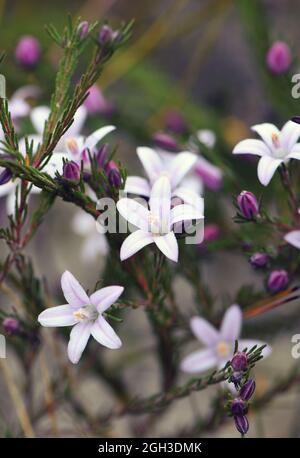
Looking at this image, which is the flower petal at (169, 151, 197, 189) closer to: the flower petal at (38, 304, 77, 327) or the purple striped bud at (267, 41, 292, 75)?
the flower petal at (38, 304, 77, 327)

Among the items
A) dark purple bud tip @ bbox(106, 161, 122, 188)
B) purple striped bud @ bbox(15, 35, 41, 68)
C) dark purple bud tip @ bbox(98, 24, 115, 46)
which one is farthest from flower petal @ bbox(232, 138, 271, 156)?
purple striped bud @ bbox(15, 35, 41, 68)

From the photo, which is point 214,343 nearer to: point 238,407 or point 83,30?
point 238,407

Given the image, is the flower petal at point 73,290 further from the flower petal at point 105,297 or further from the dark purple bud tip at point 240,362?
the dark purple bud tip at point 240,362

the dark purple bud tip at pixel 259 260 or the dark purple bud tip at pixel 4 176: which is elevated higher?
the dark purple bud tip at pixel 4 176

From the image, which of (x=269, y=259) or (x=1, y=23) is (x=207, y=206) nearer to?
(x=269, y=259)

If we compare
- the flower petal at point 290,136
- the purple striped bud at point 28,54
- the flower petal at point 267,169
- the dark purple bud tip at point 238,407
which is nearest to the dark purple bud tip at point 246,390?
the dark purple bud tip at point 238,407

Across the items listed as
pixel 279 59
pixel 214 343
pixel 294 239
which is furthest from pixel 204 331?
pixel 279 59
